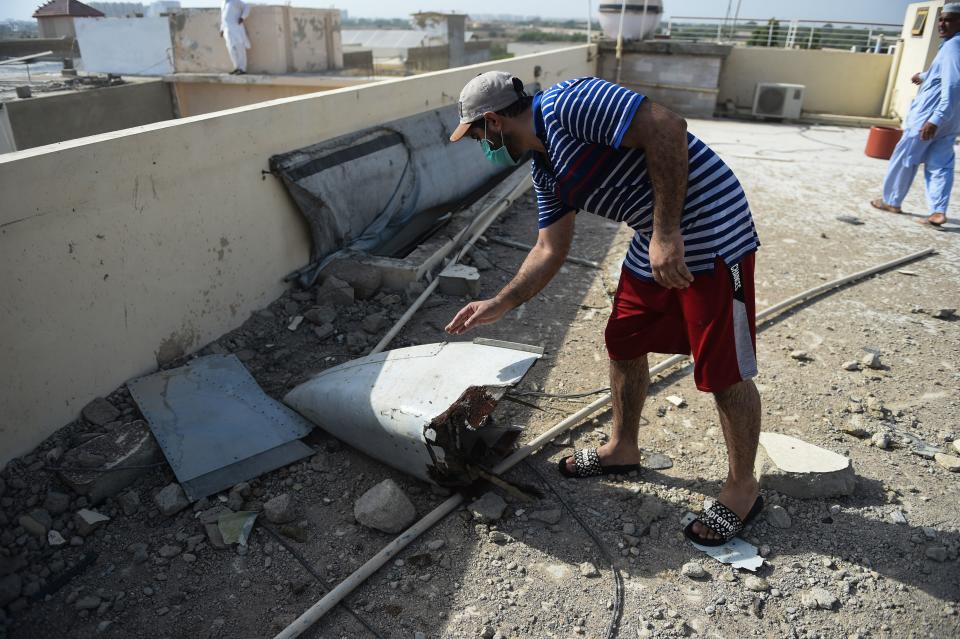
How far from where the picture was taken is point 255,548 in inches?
109

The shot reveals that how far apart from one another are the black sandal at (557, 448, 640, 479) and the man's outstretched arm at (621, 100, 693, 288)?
1.11 metres

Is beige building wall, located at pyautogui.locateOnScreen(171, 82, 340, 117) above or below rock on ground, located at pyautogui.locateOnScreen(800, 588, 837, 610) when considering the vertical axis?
above

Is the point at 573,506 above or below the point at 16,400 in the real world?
below

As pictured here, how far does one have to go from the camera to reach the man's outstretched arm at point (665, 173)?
213 centimetres

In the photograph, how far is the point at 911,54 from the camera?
12.1m

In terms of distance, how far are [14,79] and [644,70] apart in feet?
42.4

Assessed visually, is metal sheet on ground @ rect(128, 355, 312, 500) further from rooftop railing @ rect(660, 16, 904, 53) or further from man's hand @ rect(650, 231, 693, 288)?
rooftop railing @ rect(660, 16, 904, 53)

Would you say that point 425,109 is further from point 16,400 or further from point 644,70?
point 644,70

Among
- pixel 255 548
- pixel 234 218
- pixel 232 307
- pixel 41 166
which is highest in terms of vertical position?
pixel 41 166

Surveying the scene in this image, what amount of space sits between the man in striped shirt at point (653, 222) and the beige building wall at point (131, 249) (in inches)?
74.6

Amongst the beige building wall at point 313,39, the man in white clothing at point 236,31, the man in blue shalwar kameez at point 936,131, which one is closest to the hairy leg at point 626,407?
the man in blue shalwar kameez at point 936,131

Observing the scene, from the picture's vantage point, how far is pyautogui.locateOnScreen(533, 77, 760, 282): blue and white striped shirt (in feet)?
7.32

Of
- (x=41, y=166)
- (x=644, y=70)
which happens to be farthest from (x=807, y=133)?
(x=41, y=166)

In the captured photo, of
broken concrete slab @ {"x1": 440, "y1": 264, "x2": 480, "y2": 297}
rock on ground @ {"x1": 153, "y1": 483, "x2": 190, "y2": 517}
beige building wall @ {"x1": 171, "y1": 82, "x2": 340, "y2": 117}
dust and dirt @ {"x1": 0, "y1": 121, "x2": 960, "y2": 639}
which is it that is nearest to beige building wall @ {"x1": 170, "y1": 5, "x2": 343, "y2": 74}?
beige building wall @ {"x1": 171, "y1": 82, "x2": 340, "y2": 117}
